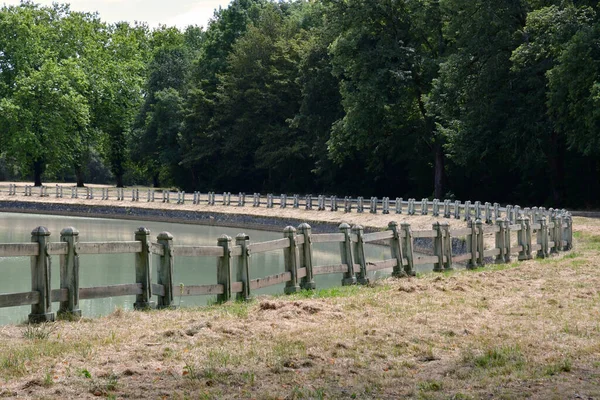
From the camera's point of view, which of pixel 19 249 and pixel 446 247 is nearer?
pixel 19 249

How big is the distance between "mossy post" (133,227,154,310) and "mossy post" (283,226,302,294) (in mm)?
3032

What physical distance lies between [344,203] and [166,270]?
1574 inches

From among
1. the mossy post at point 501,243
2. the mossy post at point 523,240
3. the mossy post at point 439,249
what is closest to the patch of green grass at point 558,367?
the mossy post at point 439,249

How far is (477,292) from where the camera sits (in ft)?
48.1

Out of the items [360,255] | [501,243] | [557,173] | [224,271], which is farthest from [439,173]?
[224,271]

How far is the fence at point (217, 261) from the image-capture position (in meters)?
11.0

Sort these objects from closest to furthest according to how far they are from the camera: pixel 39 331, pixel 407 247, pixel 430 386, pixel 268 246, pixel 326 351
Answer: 1. pixel 430 386
2. pixel 326 351
3. pixel 39 331
4. pixel 268 246
5. pixel 407 247

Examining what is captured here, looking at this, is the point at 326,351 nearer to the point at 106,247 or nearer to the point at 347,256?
the point at 106,247

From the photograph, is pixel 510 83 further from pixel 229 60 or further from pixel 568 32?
pixel 229 60

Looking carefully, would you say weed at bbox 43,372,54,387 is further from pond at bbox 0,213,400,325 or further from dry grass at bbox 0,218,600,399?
pond at bbox 0,213,400,325

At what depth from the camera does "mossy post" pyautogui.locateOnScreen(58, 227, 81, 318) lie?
37.2ft

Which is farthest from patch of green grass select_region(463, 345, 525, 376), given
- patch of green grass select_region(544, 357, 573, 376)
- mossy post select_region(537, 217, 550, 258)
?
mossy post select_region(537, 217, 550, 258)

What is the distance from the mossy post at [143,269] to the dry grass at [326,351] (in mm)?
394

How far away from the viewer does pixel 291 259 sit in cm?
1486
